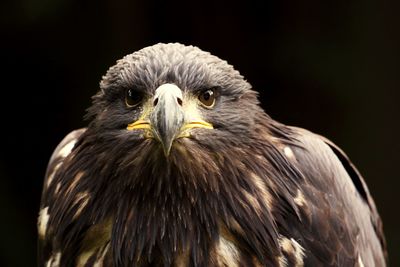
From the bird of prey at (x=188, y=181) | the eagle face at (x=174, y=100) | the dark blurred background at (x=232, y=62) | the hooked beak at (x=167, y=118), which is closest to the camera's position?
the hooked beak at (x=167, y=118)

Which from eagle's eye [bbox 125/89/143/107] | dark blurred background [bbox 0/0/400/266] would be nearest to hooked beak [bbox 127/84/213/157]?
eagle's eye [bbox 125/89/143/107]

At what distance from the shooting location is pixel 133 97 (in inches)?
153

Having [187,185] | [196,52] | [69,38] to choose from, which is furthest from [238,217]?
[69,38]

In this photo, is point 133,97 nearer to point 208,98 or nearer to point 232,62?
point 208,98

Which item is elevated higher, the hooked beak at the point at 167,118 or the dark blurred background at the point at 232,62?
the hooked beak at the point at 167,118

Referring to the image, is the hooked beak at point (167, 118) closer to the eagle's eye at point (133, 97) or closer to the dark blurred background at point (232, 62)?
the eagle's eye at point (133, 97)

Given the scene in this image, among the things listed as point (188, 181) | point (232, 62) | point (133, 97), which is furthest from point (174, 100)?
point (232, 62)

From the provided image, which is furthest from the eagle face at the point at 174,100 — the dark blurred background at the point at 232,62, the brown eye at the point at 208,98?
the dark blurred background at the point at 232,62

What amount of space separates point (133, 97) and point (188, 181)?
434mm

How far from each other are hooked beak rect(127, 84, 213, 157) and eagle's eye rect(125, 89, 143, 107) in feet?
0.45

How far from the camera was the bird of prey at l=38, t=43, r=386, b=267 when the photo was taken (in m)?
3.82

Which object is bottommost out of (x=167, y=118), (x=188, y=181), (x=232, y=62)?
(x=232, y=62)

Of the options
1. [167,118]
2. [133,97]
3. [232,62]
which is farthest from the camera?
[232,62]

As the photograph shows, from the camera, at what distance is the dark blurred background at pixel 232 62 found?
7.96 m
